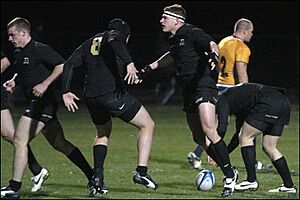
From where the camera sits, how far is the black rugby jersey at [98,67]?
1270 centimetres

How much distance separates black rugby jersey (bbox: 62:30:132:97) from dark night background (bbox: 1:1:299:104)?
27555 millimetres

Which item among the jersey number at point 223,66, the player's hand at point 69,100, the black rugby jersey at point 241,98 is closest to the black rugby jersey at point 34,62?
the player's hand at point 69,100

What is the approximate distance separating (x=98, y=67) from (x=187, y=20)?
2945cm

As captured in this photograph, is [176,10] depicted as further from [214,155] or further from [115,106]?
[214,155]

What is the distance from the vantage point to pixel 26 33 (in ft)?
45.5

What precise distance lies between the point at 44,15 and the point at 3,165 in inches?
772

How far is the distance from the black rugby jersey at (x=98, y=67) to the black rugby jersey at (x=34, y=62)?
1317 millimetres

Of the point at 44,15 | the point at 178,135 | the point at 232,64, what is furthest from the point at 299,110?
the point at 232,64

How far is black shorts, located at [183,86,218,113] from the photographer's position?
1271cm

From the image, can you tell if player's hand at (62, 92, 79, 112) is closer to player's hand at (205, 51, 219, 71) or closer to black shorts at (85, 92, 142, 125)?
black shorts at (85, 92, 142, 125)

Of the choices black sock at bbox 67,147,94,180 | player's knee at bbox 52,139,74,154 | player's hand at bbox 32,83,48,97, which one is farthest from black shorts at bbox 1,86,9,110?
player's hand at bbox 32,83,48,97

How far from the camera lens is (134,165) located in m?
24.8

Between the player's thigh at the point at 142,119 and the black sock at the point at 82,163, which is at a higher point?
the player's thigh at the point at 142,119

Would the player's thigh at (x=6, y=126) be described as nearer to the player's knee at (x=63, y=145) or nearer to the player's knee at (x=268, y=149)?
the player's knee at (x=63, y=145)
